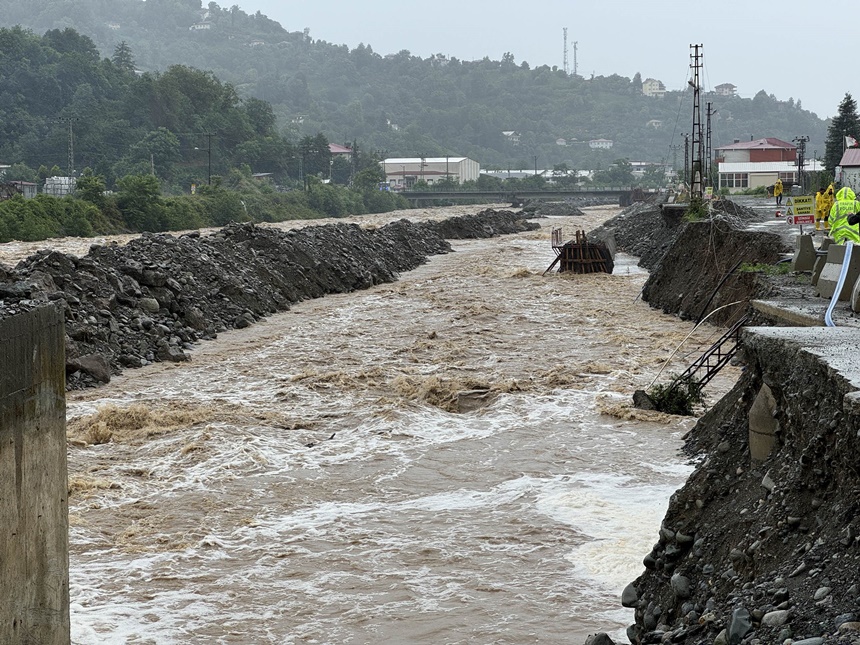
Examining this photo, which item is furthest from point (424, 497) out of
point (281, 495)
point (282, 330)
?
point (282, 330)

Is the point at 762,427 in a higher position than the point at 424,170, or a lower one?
lower

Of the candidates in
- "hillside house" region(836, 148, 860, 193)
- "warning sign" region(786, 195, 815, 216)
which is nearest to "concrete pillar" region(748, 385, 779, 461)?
"warning sign" region(786, 195, 815, 216)

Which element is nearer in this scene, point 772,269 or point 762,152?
point 772,269

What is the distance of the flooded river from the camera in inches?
410

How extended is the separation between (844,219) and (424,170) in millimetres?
167578

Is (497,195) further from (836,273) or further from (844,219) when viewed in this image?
(836,273)

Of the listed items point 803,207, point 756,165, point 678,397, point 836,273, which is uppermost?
point 756,165

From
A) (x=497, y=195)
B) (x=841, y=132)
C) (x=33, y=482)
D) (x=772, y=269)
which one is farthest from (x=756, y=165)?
(x=33, y=482)

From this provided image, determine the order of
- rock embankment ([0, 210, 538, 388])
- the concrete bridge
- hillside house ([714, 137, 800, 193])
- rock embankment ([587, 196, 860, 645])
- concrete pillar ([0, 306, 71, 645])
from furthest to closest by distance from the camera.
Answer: the concrete bridge < hillside house ([714, 137, 800, 193]) < rock embankment ([0, 210, 538, 388]) < concrete pillar ([0, 306, 71, 645]) < rock embankment ([587, 196, 860, 645])

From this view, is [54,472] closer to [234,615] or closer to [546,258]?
[234,615]

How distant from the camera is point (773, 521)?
25.5 feet

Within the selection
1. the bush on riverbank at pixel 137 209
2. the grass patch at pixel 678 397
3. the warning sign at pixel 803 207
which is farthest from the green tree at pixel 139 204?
the grass patch at pixel 678 397

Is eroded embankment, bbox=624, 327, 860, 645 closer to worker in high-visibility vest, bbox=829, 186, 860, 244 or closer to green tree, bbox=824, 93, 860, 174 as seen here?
worker in high-visibility vest, bbox=829, 186, 860, 244

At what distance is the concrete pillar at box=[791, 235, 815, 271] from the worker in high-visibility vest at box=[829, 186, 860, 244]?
11.4ft
